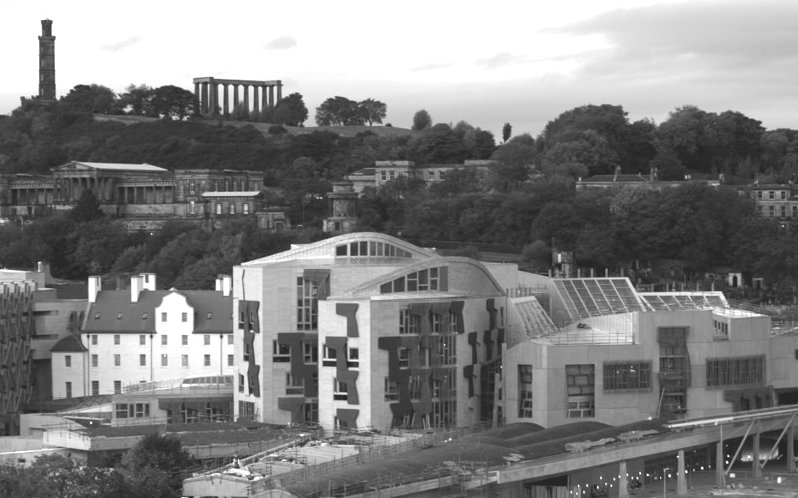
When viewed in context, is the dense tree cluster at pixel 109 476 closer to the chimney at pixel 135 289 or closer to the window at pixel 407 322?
the window at pixel 407 322

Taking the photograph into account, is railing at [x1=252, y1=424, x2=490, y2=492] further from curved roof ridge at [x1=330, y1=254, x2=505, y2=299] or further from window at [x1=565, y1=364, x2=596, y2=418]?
curved roof ridge at [x1=330, y1=254, x2=505, y2=299]

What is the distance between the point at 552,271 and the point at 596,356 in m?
61.4

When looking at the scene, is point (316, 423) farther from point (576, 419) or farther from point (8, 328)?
point (8, 328)

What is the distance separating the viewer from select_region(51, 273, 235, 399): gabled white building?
114875 mm

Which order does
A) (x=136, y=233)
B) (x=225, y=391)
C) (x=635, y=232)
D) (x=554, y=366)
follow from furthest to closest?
1. (x=136, y=233)
2. (x=635, y=232)
3. (x=225, y=391)
4. (x=554, y=366)

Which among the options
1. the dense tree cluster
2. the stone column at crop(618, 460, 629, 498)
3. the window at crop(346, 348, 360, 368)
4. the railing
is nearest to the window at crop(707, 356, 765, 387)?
the railing

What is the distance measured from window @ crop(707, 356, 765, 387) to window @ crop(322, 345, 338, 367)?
15.8m

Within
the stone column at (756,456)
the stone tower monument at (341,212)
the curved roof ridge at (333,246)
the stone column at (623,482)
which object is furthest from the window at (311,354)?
the stone tower monument at (341,212)

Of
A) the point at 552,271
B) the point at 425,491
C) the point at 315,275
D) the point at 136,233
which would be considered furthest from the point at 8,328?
the point at 136,233

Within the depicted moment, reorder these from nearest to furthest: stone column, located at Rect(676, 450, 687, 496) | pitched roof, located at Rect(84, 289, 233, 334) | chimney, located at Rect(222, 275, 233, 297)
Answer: stone column, located at Rect(676, 450, 687, 496) < pitched roof, located at Rect(84, 289, 233, 334) < chimney, located at Rect(222, 275, 233, 297)

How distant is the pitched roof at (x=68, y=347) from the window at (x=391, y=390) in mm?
25646

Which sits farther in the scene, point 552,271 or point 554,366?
point 552,271

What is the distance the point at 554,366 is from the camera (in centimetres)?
9525

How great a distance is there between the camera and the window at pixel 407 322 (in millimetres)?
95875
